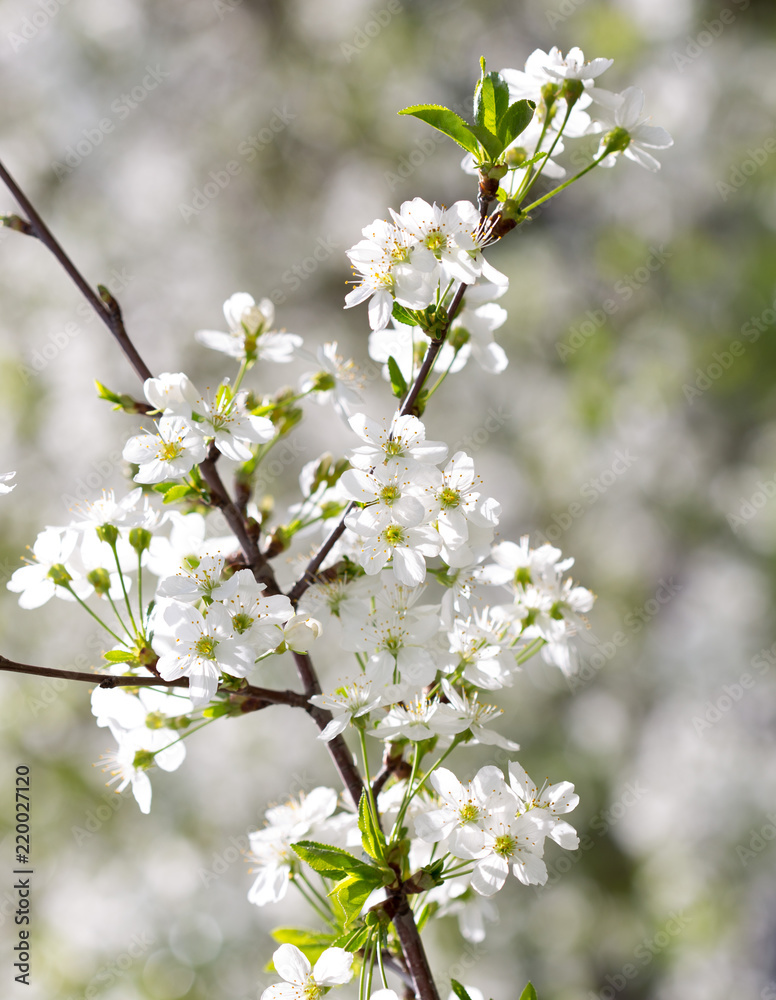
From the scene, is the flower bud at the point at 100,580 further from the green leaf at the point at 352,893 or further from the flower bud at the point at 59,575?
the green leaf at the point at 352,893

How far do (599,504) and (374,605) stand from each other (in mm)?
4518

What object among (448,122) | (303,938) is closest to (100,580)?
(303,938)

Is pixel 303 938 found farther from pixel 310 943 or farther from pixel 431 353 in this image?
pixel 431 353

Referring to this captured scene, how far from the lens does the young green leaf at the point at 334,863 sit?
23.7 inches

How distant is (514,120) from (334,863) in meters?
0.58

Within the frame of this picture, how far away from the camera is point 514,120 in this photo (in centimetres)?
61

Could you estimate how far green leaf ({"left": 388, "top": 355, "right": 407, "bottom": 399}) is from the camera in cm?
68

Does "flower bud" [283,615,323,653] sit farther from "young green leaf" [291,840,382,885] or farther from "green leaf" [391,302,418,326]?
"green leaf" [391,302,418,326]

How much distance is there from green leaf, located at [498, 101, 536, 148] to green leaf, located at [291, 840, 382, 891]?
0.56m

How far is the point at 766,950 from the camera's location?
4.03 m

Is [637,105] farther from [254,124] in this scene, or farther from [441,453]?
[254,124]

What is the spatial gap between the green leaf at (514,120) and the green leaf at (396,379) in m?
0.19

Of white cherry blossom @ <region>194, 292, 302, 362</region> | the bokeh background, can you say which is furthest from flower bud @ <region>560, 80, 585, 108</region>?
the bokeh background

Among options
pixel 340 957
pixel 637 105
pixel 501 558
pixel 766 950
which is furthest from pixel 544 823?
pixel 766 950
